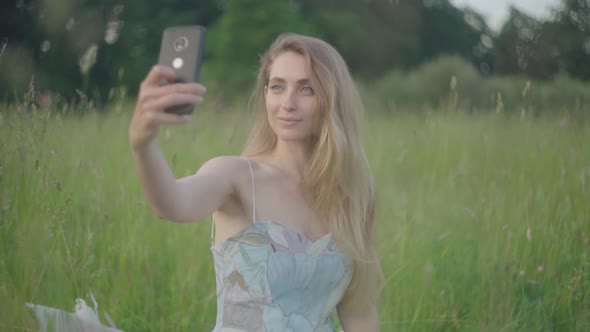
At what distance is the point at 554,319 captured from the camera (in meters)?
2.63

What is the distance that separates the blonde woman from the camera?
1.81 m

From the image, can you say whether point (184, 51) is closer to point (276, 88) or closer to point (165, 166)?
point (165, 166)

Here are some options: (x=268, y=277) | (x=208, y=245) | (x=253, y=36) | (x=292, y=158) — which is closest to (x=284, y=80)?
(x=292, y=158)

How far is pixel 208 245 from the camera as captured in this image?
3168mm

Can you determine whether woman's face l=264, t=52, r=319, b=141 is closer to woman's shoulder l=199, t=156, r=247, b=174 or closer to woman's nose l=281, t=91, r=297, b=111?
woman's nose l=281, t=91, r=297, b=111

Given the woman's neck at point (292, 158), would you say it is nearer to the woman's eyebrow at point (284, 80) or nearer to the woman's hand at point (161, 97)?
the woman's eyebrow at point (284, 80)

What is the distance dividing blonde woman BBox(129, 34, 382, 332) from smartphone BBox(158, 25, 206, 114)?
44 centimetres

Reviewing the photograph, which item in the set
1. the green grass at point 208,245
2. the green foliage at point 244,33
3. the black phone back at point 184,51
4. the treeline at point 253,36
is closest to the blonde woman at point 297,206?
the green grass at point 208,245

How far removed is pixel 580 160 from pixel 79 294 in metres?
2.94

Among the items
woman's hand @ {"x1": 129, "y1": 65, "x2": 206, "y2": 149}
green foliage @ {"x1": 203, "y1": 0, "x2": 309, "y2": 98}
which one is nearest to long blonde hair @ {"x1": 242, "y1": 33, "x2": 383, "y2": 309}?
woman's hand @ {"x1": 129, "y1": 65, "x2": 206, "y2": 149}

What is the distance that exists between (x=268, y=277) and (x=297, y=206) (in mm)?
268

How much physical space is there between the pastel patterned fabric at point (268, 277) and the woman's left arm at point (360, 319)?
0.24m

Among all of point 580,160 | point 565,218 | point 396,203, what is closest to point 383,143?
point 396,203

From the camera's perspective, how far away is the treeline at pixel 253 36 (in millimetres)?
12375
